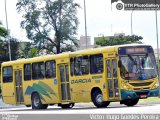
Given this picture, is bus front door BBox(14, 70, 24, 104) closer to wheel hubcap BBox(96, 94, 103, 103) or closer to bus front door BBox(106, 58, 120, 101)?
wheel hubcap BBox(96, 94, 103, 103)

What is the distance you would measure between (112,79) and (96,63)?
1.16 metres

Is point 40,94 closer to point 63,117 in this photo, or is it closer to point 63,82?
point 63,82

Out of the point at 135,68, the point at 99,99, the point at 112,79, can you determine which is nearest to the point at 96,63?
the point at 112,79

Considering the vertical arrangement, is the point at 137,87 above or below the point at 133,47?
below

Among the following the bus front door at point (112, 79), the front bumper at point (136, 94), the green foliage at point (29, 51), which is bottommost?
the front bumper at point (136, 94)

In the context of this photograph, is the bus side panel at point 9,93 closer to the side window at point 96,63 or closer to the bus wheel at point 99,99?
the bus wheel at point 99,99

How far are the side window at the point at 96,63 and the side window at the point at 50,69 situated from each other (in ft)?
10.4

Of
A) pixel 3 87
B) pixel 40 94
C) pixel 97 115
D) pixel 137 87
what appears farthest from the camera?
pixel 3 87

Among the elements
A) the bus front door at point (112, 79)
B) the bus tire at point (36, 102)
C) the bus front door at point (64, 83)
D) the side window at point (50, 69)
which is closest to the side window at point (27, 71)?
the bus tire at point (36, 102)

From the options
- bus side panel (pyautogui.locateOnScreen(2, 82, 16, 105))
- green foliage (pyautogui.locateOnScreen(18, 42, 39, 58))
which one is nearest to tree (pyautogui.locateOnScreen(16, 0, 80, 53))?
green foliage (pyautogui.locateOnScreen(18, 42, 39, 58))

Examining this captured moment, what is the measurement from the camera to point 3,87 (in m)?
34.4

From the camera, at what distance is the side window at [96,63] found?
2589 centimetres

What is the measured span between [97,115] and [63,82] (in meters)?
19.2

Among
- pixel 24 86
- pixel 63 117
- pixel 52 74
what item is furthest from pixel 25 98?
→ pixel 63 117
